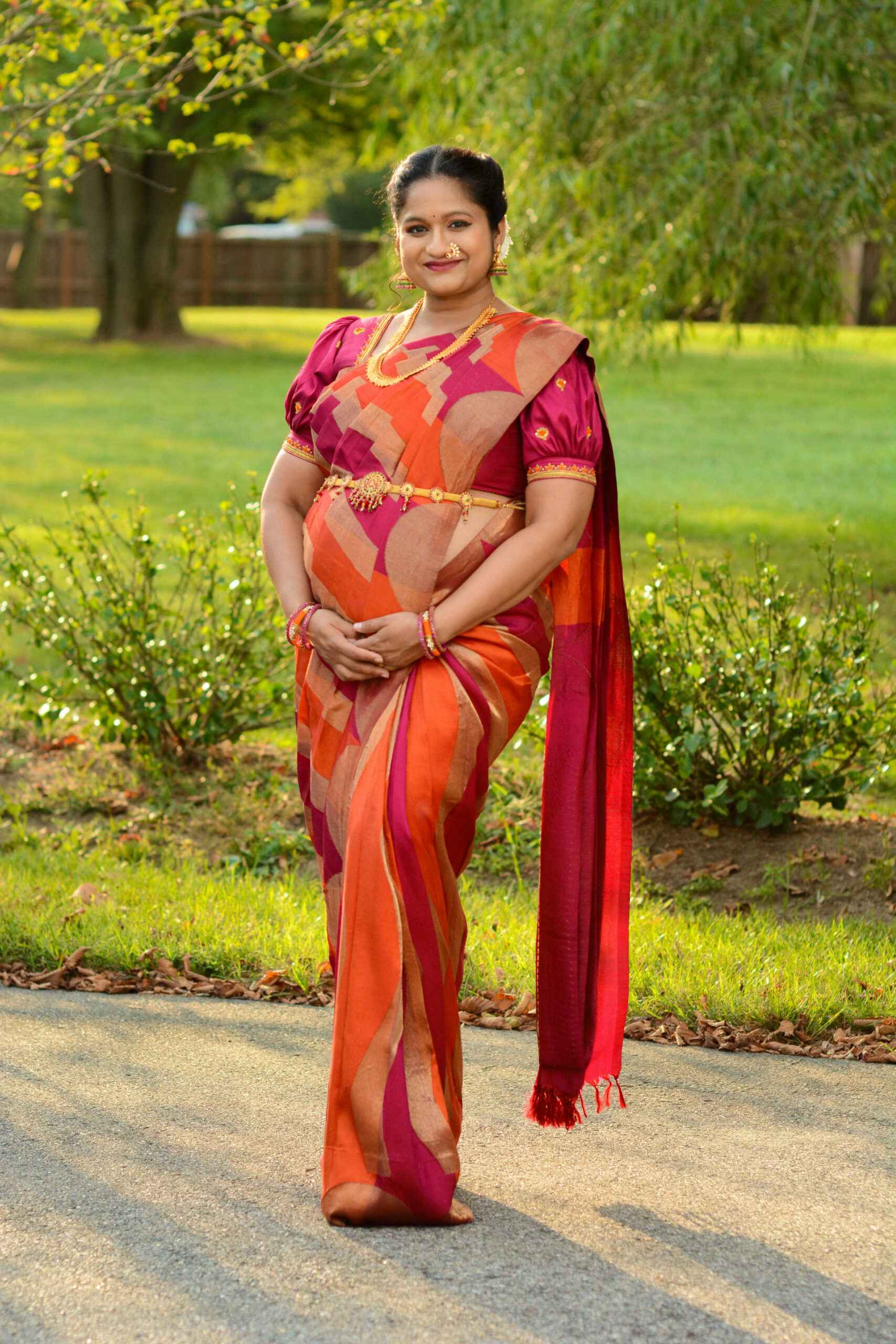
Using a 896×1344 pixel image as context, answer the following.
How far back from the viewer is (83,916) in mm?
4445

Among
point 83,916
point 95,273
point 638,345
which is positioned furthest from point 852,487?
point 95,273

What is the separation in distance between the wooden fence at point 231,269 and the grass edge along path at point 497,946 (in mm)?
37345

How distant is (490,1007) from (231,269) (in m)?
39.7

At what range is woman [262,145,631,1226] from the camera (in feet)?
9.09

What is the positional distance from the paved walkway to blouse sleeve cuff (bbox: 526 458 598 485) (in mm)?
1371

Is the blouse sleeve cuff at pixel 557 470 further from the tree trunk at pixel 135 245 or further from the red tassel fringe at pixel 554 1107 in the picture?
the tree trunk at pixel 135 245

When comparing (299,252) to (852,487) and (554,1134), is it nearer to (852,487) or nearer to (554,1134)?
(852,487)

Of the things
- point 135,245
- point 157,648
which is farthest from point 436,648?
point 135,245

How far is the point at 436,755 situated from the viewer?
2.81 meters

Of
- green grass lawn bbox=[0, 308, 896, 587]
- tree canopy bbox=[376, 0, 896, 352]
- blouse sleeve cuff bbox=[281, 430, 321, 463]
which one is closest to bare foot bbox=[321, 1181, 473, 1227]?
blouse sleeve cuff bbox=[281, 430, 321, 463]

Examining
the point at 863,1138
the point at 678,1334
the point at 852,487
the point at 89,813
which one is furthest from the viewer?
the point at 852,487

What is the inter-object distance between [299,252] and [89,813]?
37.7m

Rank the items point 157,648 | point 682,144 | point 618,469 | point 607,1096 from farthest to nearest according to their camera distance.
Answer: point 618,469 < point 682,144 < point 157,648 < point 607,1096

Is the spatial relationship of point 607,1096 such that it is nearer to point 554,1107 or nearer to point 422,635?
point 554,1107
